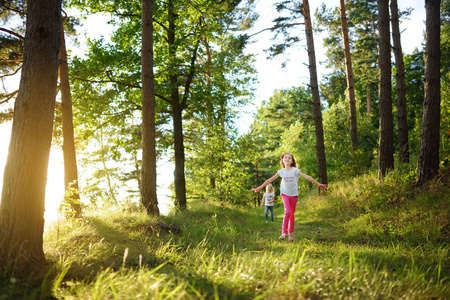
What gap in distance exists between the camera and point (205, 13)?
13016 mm

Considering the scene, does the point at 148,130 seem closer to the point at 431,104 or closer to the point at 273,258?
the point at 273,258

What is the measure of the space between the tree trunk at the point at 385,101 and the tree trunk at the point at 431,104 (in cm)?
182

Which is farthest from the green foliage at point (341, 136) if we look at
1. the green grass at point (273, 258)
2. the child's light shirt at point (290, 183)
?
the child's light shirt at point (290, 183)

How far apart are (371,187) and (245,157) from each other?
31.8 feet

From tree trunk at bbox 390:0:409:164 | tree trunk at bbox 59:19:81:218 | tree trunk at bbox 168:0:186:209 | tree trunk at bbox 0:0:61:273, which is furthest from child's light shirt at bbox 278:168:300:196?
tree trunk at bbox 168:0:186:209

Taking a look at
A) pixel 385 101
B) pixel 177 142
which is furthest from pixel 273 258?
pixel 177 142

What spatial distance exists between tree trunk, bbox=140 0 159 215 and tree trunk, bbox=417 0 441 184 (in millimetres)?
7868

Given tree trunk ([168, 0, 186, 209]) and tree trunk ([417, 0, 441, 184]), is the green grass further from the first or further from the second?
tree trunk ([168, 0, 186, 209])

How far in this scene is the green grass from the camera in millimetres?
2930

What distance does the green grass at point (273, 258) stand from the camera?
2.93m

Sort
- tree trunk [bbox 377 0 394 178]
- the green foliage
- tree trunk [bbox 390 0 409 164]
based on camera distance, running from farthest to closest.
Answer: the green foliage < tree trunk [bbox 390 0 409 164] < tree trunk [bbox 377 0 394 178]

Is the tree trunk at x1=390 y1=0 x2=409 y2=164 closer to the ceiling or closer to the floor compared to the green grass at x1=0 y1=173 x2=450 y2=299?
closer to the ceiling

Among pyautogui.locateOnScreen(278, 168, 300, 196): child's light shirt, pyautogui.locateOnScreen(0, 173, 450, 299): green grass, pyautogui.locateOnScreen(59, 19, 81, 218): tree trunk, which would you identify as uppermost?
pyautogui.locateOnScreen(59, 19, 81, 218): tree trunk

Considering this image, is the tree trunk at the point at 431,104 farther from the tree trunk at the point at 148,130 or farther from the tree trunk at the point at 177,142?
the tree trunk at the point at 177,142
